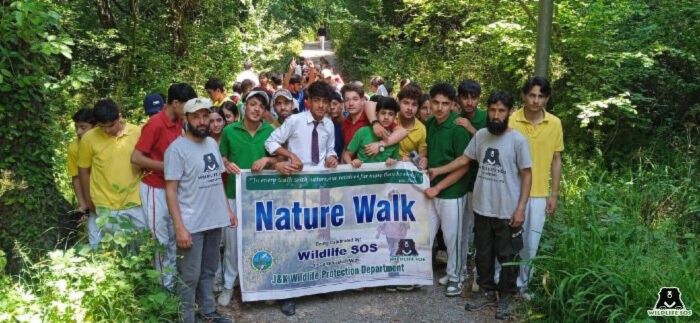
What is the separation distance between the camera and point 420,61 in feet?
50.6

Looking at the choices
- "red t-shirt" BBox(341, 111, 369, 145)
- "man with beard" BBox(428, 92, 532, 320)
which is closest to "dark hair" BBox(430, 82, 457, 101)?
"man with beard" BBox(428, 92, 532, 320)

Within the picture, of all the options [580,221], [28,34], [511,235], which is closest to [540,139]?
[511,235]

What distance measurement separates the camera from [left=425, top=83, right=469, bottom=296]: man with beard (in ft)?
15.4

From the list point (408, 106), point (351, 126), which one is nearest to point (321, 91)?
point (351, 126)

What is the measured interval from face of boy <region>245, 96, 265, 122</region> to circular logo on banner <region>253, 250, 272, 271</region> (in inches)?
46.0

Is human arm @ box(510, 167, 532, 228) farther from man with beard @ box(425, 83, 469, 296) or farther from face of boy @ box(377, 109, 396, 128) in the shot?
face of boy @ box(377, 109, 396, 128)

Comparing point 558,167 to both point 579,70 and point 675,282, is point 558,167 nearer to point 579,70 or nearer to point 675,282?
point 675,282

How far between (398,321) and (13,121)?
3.55 meters

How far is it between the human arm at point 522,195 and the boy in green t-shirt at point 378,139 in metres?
1.15

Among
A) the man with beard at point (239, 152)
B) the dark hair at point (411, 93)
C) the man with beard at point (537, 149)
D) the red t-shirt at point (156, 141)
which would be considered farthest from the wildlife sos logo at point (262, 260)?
the man with beard at point (537, 149)

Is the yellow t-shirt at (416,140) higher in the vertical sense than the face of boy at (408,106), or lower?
lower

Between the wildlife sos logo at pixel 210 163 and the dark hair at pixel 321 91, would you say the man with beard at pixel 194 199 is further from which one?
the dark hair at pixel 321 91

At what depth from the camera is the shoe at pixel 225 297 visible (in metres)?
4.52

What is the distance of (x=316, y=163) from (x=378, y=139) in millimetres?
616
